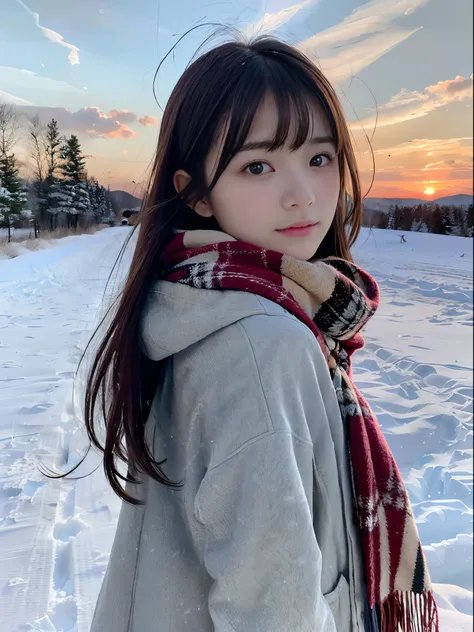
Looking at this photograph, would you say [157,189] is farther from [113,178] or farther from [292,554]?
[292,554]

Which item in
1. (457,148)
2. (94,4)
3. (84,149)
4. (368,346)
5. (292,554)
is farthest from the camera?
(368,346)

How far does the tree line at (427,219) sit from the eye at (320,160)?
0.72 m

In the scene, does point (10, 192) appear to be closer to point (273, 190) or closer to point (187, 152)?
point (187, 152)

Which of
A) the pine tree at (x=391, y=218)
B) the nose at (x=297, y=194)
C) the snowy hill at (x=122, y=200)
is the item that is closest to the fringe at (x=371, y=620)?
the nose at (x=297, y=194)

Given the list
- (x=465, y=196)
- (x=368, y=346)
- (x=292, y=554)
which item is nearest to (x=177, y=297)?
(x=292, y=554)

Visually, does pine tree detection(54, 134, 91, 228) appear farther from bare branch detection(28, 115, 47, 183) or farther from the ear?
the ear

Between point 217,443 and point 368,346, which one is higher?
point 217,443

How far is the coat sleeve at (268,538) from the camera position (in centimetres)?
52

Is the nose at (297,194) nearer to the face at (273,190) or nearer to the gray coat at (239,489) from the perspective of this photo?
the face at (273,190)

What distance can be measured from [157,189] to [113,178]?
34cm

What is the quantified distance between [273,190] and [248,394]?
0.31m

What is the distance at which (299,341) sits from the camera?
56 cm

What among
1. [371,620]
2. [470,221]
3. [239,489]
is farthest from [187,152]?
[470,221]

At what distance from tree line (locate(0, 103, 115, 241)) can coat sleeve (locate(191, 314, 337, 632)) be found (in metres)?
0.63
